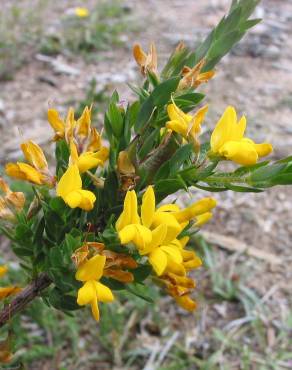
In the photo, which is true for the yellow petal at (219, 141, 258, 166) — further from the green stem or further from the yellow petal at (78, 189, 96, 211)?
the yellow petal at (78, 189, 96, 211)

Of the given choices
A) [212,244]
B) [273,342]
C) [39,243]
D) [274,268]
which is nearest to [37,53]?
[212,244]

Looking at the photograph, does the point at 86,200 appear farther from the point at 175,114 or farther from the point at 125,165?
the point at 175,114

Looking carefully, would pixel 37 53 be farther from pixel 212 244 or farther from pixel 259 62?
pixel 212 244

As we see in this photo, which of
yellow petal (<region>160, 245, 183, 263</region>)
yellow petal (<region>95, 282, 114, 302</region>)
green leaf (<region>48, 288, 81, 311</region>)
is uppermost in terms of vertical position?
yellow petal (<region>160, 245, 183, 263</region>)

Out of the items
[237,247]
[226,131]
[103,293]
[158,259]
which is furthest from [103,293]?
[237,247]

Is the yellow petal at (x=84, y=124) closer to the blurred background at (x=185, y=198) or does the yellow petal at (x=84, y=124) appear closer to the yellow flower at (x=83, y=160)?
the yellow flower at (x=83, y=160)

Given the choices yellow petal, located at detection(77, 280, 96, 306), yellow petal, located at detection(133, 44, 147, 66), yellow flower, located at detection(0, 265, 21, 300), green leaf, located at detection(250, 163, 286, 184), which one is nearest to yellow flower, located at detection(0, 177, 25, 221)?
yellow flower, located at detection(0, 265, 21, 300)
